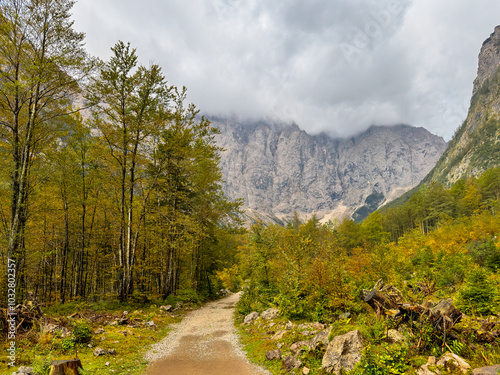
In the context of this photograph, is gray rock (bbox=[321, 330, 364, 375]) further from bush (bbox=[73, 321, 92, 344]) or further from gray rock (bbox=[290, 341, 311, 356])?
bush (bbox=[73, 321, 92, 344])

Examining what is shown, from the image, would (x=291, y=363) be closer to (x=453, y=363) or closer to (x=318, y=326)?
(x=318, y=326)

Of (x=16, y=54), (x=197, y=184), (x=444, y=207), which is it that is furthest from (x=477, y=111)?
(x=16, y=54)

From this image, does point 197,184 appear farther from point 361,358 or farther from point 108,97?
point 361,358

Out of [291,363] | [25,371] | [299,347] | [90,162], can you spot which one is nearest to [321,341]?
[299,347]

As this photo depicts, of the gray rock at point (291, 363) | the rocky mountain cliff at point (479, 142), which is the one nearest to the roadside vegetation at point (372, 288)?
the gray rock at point (291, 363)

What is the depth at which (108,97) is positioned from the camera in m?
16.3

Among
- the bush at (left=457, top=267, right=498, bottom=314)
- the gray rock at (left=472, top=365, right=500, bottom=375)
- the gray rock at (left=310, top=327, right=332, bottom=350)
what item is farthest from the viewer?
the bush at (left=457, top=267, right=498, bottom=314)

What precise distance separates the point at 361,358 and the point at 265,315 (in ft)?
26.2

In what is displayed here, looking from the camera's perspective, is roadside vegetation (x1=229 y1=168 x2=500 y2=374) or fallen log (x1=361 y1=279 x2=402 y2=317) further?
fallen log (x1=361 y1=279 x2=402 y2=317)

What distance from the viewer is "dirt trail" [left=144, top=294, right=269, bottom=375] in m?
8.16

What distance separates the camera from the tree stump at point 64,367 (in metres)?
5.52

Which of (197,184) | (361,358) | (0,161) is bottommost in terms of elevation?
(361,358)

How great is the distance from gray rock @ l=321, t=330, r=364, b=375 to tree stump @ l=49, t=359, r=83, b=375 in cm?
605

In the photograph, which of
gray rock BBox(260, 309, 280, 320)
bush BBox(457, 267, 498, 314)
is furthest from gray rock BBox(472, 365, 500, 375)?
gray rock BBox(260, 309, 280, 320)
